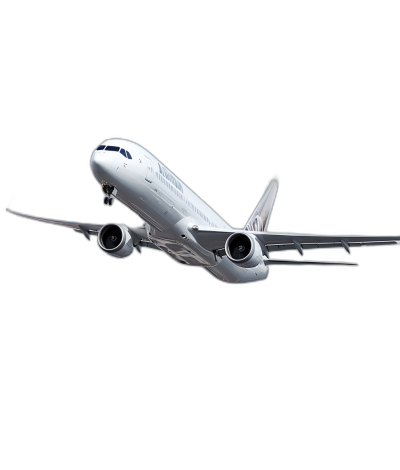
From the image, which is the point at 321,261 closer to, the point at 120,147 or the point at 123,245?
the point at 123,245

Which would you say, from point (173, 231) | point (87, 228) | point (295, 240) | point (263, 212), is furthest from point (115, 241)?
point (263, 212)

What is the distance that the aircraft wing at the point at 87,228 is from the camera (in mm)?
29611

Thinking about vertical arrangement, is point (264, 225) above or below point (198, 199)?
above

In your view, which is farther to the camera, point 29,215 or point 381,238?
point 29,215

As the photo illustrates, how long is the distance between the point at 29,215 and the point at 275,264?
13146mm

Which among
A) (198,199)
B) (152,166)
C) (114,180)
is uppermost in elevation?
(198,199)

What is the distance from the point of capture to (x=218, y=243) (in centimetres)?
2828

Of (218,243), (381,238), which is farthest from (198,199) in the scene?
(381,238)

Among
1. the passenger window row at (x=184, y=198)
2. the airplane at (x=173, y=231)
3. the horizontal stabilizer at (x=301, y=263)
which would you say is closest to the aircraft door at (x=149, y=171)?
the airplane at (x=173, y=231)

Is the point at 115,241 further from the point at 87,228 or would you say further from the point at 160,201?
the point at 160,201

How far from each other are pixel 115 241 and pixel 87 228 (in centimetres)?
261

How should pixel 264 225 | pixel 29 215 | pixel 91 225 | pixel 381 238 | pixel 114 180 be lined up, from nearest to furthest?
pixel 114 180 < pixel 381 238 < pixel 91 225 < pixel 29 215 < pixel 264 225

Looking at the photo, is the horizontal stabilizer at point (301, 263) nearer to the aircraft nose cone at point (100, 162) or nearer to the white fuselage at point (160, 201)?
the white fuselage at point (160, 201)

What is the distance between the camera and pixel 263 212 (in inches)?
1511
